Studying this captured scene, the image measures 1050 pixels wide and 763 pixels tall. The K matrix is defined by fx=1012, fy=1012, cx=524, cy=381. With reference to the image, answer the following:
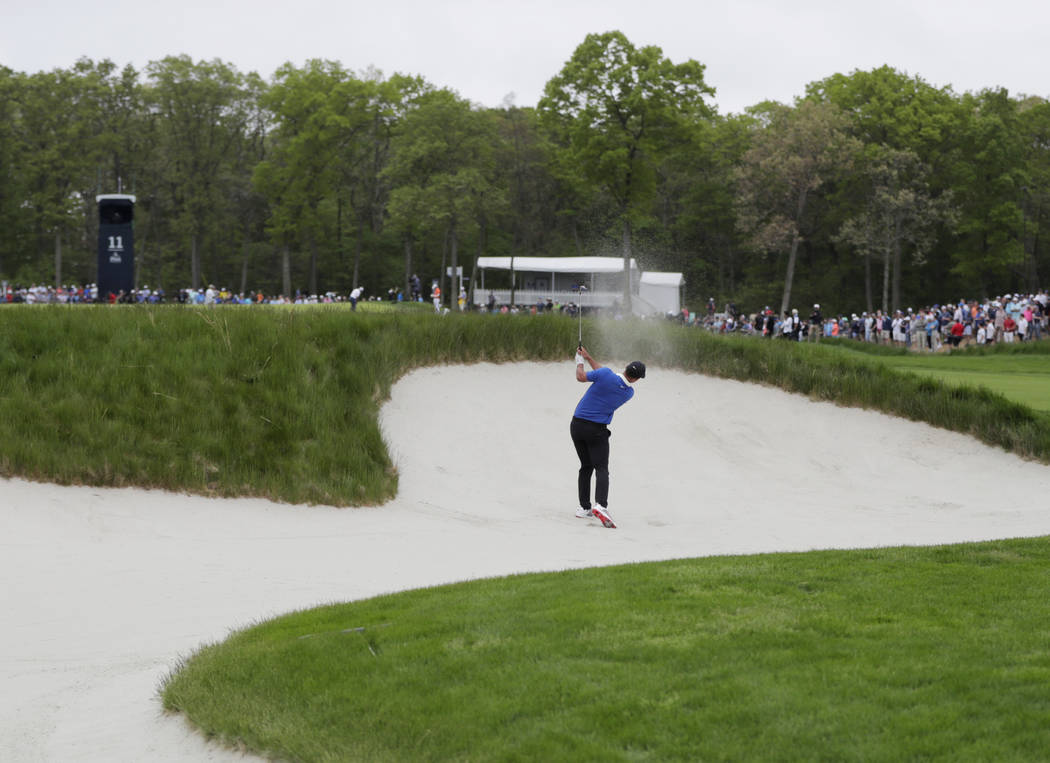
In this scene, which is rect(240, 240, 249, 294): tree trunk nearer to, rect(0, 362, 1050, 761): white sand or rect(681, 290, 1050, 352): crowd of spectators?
→ rect(681, 290, 1050, 352): crowd of spectators

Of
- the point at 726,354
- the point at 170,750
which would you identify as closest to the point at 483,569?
the point at 170,750

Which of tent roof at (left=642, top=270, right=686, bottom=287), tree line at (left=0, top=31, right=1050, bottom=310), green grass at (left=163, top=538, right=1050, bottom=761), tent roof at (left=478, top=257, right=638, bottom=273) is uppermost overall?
tree line at (left=0, top=31, right=1050, bottom=310)

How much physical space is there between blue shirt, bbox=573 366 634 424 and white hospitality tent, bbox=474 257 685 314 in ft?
141

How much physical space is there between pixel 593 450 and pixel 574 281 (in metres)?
49.8

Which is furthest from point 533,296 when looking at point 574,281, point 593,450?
point 593,450

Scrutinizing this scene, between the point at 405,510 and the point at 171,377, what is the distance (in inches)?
163

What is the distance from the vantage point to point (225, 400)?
1505 cm

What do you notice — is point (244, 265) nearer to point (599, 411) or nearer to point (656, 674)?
point (599, 411)

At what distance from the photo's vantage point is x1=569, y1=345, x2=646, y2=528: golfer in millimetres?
13234

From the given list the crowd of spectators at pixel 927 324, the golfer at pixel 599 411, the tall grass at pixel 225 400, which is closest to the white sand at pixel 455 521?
the tall grass at pixel 225 400

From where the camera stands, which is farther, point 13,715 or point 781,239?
point 781,239

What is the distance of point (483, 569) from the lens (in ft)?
36.0

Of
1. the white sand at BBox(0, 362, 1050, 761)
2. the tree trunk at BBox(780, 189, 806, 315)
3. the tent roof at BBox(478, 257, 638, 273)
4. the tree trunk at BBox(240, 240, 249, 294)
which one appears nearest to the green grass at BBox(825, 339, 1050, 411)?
the white sand at BBox(0, 362, 1050, 761)

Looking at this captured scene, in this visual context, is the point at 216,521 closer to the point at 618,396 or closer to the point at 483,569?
the point at 483,569
